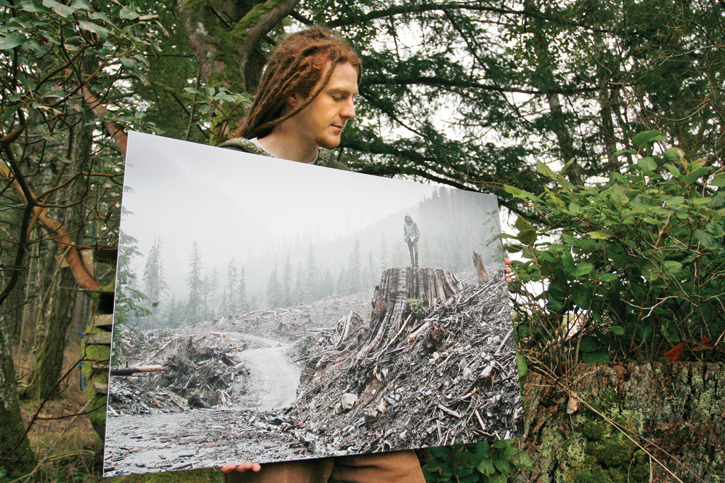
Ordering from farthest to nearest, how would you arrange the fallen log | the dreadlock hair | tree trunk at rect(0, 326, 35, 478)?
tree trunk at rect(0, 326, 35, 478)
the dreadlock hair
the fallen log

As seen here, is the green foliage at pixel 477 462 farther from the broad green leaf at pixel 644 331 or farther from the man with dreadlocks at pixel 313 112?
the broad green leaf at pixel 644 331

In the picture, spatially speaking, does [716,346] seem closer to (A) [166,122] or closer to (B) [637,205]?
(B) [637,205]

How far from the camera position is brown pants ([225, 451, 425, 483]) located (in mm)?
1314

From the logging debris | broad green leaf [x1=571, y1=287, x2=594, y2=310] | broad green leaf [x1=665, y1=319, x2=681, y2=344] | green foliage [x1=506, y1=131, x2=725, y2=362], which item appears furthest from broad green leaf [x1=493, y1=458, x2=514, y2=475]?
broad green leaf [x1=665, y1=319, x2=681, y2=344]

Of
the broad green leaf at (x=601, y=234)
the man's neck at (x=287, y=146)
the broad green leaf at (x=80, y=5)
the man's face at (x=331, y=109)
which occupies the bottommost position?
the broad green leaf at (x=601, y=234)

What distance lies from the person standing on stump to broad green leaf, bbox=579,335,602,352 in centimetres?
84

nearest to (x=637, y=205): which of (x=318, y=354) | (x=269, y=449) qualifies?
(x=318, y=354)

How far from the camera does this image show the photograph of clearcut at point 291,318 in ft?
3.76

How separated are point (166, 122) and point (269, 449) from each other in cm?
645

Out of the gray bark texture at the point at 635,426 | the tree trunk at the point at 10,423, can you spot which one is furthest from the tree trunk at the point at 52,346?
the gray bark texture at the point at 635,426

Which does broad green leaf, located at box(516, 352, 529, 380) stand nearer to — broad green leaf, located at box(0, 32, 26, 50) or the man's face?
the man's face

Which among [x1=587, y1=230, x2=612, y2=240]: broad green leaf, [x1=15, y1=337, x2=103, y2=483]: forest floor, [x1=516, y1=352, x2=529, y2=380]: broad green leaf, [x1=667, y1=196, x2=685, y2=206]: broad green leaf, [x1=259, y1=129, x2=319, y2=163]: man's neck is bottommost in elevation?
[x1=15, y1=337, x2=103, y2=483]: forest floor

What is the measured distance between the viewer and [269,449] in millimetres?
1213

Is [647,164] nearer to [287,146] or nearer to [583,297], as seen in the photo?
[583,297]
